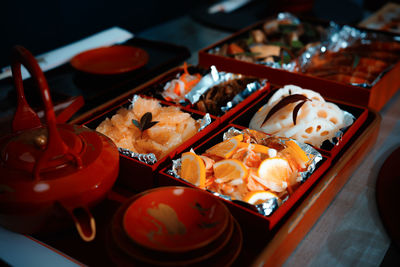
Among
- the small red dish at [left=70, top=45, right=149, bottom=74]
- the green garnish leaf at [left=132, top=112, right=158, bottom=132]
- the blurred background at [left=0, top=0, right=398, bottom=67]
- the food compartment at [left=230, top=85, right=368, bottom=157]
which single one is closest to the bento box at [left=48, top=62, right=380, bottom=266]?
A: the food compartment at [left=230, top=85, right=368, bottom=157]

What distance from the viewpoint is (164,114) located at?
3.54 feet

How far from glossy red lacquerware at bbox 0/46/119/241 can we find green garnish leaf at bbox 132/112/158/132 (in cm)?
26

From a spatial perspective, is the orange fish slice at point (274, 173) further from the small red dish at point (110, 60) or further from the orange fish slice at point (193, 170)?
the small red dish at point (110, 60)

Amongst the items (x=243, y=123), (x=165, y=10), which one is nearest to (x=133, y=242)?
(x=243, y=123)

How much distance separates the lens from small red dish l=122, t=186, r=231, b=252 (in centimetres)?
64

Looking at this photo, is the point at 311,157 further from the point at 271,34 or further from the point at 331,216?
the point at 271,34

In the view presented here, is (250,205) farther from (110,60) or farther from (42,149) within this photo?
(110,60)

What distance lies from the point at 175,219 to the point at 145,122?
0.40 m

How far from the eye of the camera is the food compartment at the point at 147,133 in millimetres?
916

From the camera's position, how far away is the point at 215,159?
93 centimetres

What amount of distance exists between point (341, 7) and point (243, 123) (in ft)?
5.30

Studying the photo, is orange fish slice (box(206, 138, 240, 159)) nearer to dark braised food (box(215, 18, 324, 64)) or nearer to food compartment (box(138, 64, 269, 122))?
food compartment (box(138, 64, 269, 122))

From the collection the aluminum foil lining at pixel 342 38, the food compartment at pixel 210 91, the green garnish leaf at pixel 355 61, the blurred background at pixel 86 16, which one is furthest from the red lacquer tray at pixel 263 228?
the blurred background at pixel 86 16

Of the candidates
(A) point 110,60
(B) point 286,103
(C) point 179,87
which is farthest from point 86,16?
(B) point 286,103
